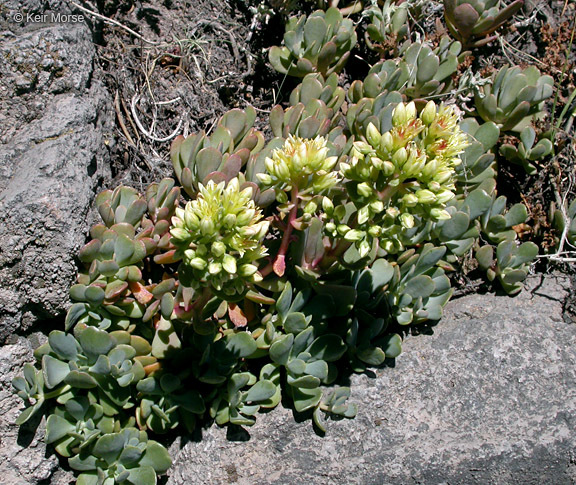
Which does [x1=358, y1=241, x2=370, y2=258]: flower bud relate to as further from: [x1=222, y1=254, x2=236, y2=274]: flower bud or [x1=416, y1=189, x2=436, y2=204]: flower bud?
[x1=222, y1=254, x2=236, y2=274]: flower bud

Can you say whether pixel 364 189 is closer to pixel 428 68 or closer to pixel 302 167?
pixel 302 167

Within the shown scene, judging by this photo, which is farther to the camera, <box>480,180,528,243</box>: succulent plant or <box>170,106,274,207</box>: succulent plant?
<box>480,180,528,243</box>: succulent plant

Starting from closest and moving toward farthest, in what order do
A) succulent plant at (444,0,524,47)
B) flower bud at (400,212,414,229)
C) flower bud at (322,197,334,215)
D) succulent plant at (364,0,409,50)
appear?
1. flower bud at (400,212,414,229)
2. flower bud at (322,197,334,215)
3. succulent plant at (444,0,524,47)
4. succulent plant at (364,0,409,50)

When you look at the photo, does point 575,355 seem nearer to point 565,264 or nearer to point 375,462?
point 565,264

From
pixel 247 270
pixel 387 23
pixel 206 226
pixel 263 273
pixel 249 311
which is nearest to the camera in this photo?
pixel 206 226

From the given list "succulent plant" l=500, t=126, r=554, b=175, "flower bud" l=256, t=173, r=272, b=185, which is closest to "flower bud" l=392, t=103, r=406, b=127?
"flower bud" l=256, t=173, r=272, b=185

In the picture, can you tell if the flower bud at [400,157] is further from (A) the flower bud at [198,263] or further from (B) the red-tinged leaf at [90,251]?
(B) the red-tinged leaf at [90,251]

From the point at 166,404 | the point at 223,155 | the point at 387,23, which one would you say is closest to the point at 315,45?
the point at 387,23

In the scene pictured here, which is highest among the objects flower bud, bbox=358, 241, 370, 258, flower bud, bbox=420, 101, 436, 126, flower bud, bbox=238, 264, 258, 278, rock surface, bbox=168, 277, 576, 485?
flower bud, bbox=420, 101, 436, 126
